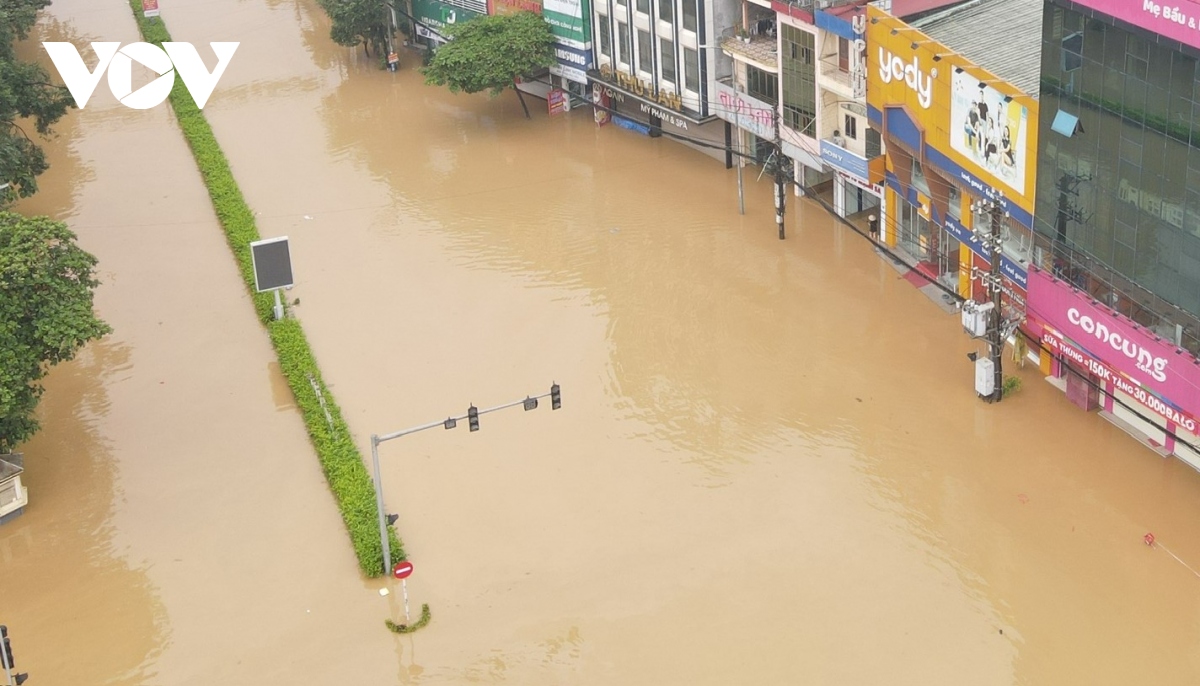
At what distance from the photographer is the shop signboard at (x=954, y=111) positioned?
123ft

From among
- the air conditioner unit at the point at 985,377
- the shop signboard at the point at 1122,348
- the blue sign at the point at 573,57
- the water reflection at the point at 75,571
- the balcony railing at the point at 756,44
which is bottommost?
the water reflection at the point at 75,571

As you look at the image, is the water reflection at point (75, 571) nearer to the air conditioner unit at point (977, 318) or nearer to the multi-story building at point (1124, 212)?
the air conditioner unit at point (977, 318)

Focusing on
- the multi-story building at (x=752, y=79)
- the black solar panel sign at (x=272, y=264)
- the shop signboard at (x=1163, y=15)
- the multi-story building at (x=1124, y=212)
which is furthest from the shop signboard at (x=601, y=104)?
the shop signboard at (x=1163, y=15)

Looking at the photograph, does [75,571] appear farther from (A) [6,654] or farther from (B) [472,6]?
(B) [472,6]

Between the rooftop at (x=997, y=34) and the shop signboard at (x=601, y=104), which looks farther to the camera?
the shop signboard at (x=601, y=104)

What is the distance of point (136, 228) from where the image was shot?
55906 millimetres

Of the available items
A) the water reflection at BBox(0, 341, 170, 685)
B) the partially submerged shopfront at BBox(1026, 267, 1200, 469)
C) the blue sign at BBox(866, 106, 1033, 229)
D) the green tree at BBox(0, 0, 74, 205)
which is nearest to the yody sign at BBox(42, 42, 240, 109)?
the green tree at BBox(0, 0, 74, 205)

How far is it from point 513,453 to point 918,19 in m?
18.6

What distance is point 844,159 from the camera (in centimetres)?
4706

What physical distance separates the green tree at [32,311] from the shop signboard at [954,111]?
2251 centimetres

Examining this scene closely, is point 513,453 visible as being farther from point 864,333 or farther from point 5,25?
point 5,25

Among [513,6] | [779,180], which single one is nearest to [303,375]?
[779,180]

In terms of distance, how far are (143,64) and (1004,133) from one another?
51.3m

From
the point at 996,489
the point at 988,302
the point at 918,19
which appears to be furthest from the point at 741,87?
the point at 996,489
